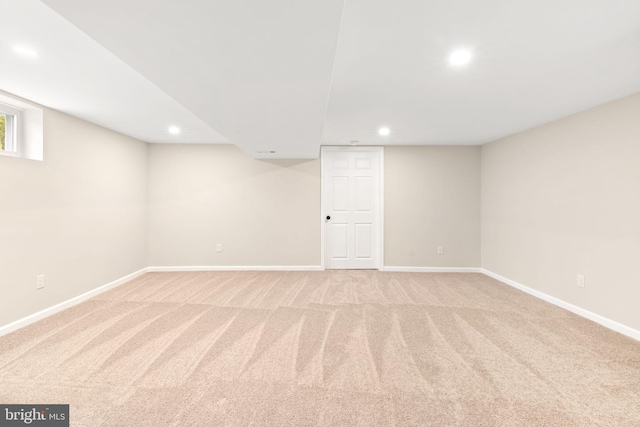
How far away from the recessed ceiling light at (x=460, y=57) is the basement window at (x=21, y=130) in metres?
4.10

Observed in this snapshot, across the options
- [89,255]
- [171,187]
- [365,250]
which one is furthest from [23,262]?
[365,250]

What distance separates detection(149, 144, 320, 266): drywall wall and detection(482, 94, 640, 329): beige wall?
3205mm

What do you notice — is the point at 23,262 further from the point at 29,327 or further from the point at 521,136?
the point at 521,136

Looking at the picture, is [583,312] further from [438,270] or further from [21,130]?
[21,130]

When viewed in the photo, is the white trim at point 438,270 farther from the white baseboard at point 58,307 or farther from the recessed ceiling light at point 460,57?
the white baseboard at point 58,307

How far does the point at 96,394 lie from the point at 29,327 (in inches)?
70.1

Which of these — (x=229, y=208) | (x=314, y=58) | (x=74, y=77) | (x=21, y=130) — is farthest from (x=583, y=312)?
(x=21, y=130)

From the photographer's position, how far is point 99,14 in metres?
1.22

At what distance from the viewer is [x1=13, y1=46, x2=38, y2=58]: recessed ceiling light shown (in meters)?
1.88

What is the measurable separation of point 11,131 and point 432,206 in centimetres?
587

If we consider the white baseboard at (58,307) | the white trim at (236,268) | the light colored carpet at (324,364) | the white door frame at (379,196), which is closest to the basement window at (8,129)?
the white baseboard at (58,307)

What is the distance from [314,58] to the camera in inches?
62.9

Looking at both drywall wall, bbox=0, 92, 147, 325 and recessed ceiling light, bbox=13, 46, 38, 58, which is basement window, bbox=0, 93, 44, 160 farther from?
recessed ceiling light, bbox=13, 46, 38, 58

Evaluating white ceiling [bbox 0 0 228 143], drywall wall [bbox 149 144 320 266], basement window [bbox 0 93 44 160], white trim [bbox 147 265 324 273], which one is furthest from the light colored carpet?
white ceiling [bbox 0 0 228 143]
